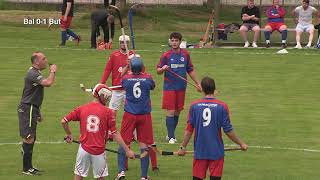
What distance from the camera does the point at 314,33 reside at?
3450 cm

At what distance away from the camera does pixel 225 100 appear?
915 inches

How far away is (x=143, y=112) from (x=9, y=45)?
64.7 feet

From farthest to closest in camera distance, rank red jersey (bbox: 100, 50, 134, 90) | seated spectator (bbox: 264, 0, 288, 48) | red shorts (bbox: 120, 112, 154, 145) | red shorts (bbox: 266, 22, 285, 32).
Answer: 1. red shorts (bbox: 266, 22, 285, 32)
2. seated spectator (bbox: 264, 0, 288, 48)
3. red jersey (bbox: 100, 50, 134, 90)
4. red shorts (bbox: 120, 112, 154, 145)

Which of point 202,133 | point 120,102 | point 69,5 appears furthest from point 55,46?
point 202,133

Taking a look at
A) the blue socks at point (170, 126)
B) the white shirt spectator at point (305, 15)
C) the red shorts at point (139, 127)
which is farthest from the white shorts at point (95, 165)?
the white shirt spectator at point (305, 15)

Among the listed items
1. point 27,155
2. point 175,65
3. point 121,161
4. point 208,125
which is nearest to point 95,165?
point 208,125

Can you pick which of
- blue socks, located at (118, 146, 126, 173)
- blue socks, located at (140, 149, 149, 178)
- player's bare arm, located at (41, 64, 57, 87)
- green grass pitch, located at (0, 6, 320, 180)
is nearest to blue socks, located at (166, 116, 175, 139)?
green grass pitch, located at (0, 6, 320, 180)

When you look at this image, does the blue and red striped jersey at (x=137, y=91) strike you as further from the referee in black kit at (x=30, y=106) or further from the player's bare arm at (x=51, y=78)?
the referee in black kit at (x=30, y=106)

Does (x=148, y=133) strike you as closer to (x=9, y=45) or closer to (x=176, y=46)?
(x=176, y=46)

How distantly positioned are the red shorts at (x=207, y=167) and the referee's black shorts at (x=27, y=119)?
12.4ft

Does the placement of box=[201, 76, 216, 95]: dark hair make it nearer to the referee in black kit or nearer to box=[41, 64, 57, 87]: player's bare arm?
box=[41, 64, 57, 87]: player's bare arm

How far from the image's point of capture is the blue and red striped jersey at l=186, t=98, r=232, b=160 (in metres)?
12.1

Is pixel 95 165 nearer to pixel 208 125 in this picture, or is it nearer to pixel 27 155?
pixel 208 125

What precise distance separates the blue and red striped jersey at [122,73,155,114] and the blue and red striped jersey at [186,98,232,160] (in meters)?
2.35
